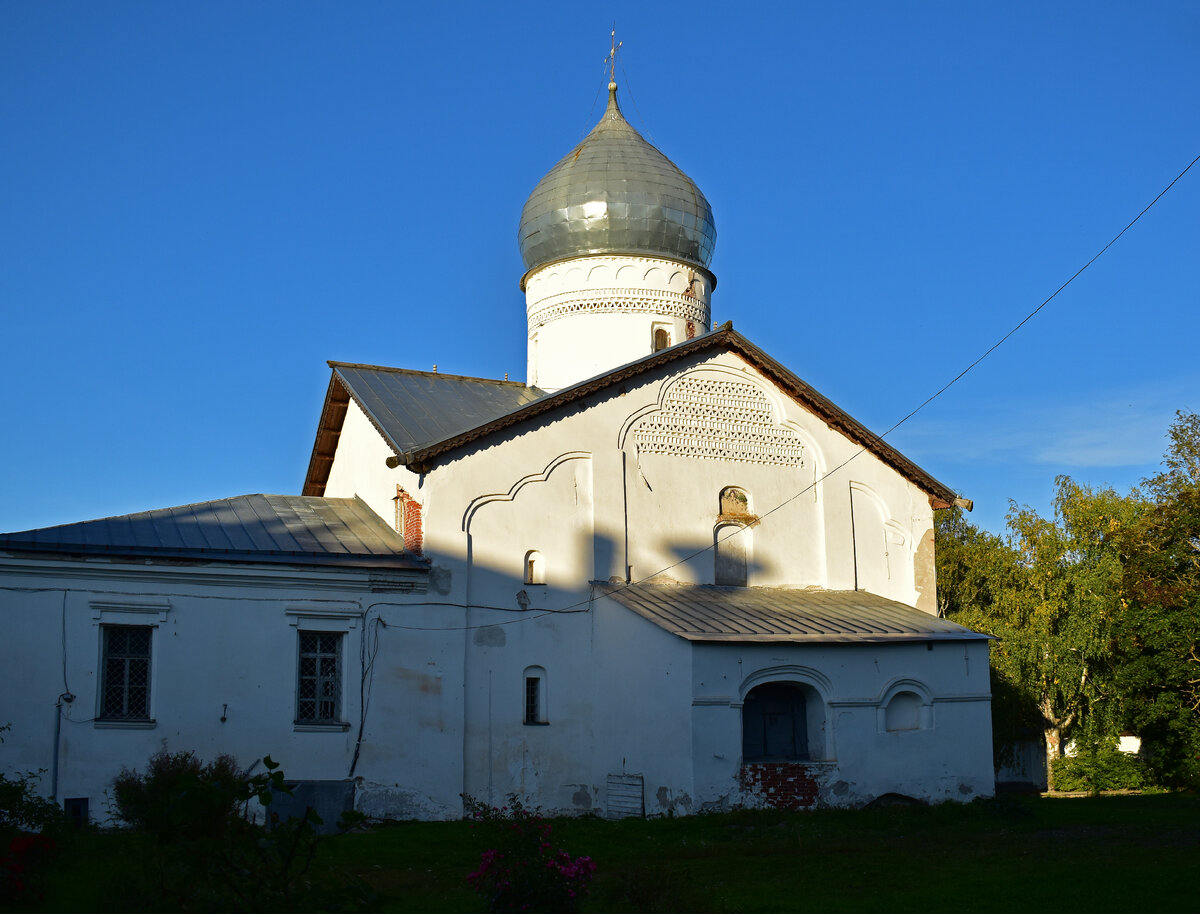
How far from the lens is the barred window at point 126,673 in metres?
13.5

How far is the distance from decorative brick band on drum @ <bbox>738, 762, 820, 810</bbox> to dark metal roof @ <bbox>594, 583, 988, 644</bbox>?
146 cm

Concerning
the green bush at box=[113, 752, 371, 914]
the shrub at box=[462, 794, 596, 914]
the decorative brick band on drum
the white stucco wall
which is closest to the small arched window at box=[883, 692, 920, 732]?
the decorative brick band on drum

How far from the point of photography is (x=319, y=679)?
1452 cm

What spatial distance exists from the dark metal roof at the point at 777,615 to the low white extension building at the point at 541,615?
0.06 meters

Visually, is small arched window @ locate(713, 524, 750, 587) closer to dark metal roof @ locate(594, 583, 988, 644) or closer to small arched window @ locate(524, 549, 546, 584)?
dark metal roof @ locate(594, 583, 988, 644)

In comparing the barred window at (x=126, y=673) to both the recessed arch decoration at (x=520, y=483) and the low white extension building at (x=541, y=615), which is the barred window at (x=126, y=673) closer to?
the low white extension building at (x=541, y=615)

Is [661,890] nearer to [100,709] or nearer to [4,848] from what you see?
[4,848]

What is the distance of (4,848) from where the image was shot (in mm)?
8281

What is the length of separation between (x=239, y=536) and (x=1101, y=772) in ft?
48.7

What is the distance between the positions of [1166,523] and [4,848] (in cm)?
1953

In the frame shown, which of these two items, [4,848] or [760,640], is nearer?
[4,848]

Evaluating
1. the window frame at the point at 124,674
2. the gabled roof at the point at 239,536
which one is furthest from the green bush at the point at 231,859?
the gabled roof at the point at 239,536

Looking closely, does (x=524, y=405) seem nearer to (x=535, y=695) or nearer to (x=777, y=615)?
(x=535, y=695)

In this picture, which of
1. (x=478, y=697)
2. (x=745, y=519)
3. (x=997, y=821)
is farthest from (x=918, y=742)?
(x=478, y=697)
